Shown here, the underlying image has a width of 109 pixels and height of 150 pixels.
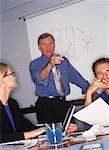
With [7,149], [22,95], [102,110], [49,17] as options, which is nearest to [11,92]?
[22,95]

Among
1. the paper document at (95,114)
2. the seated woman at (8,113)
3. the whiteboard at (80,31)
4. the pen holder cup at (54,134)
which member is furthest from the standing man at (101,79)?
the pen holder cup at (54,134)

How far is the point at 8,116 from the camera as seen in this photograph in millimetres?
1855

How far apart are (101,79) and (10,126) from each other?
0.78 meters

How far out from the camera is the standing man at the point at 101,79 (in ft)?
6.96

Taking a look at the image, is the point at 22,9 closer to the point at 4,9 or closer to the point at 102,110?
the point at 4,9

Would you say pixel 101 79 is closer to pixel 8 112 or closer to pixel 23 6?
pixel 8 112

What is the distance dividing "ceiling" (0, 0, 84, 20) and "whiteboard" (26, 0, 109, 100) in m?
0.06

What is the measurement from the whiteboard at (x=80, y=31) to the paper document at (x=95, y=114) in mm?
484

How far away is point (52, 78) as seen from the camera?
7.46ft

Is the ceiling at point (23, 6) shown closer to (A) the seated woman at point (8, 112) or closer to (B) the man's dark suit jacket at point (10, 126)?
(A) the seated woman at point (8, 112)

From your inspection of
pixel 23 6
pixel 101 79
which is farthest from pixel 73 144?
pixel 23 6

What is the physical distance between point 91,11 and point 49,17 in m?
0.35

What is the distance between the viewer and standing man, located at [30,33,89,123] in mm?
2223

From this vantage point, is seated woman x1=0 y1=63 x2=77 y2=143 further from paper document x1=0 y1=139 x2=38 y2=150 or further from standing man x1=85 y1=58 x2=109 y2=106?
standing man x1=85 y1=58 x2=109 y2=106
